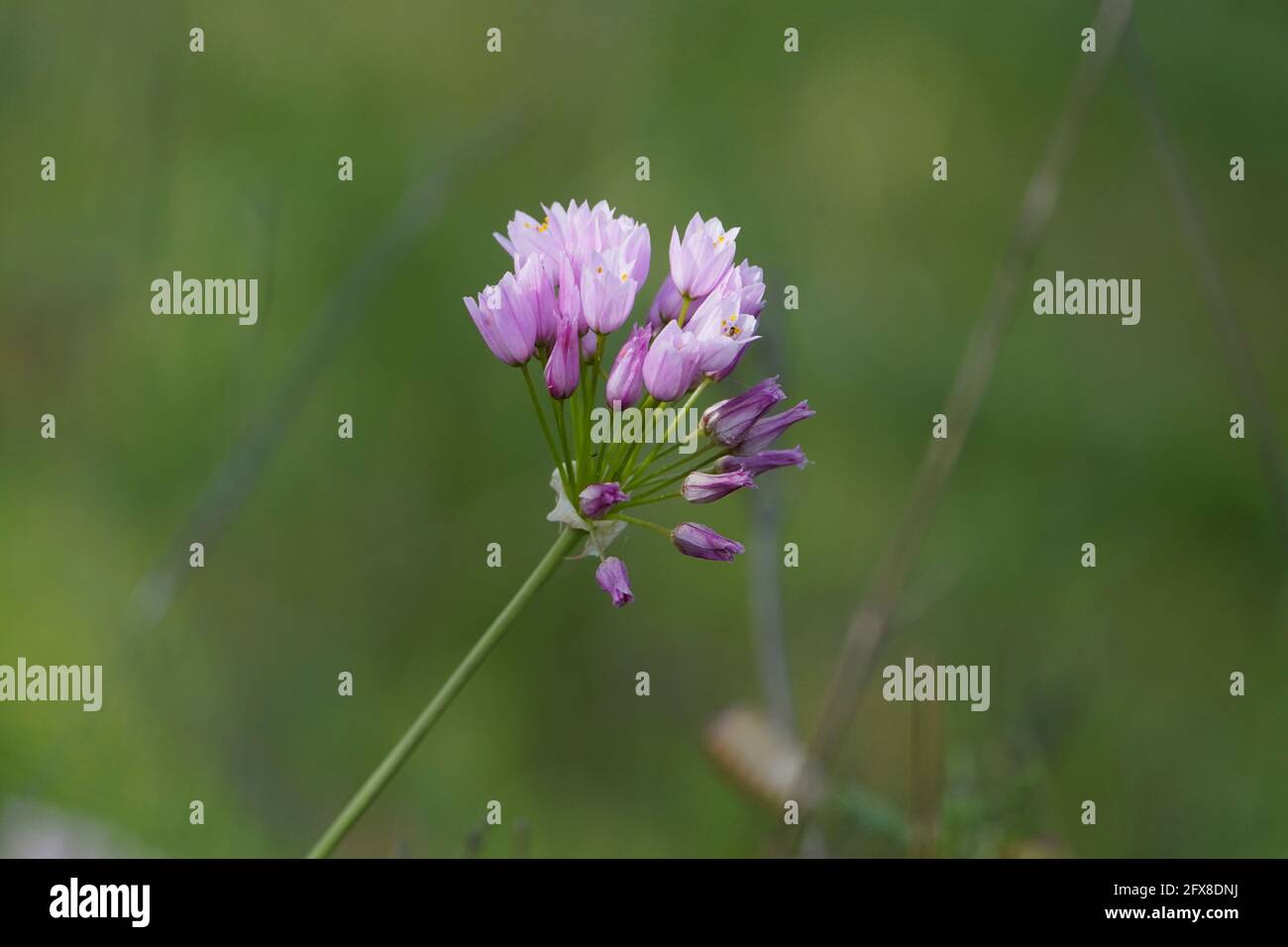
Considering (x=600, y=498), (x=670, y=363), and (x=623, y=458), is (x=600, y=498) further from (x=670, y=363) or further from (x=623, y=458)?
(x=670, y=363)

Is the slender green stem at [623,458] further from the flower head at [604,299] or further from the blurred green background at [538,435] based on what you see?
the blurred green background at [538,435]

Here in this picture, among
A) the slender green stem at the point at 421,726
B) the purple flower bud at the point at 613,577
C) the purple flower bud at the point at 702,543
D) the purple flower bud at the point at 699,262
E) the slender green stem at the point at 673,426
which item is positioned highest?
the purple flower bud at the point at 699,262

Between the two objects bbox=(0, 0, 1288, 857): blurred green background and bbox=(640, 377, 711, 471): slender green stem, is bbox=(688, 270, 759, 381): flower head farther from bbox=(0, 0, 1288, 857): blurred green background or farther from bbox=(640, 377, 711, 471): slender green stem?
bbox=(0, 0, 1288, 857): blurred green background

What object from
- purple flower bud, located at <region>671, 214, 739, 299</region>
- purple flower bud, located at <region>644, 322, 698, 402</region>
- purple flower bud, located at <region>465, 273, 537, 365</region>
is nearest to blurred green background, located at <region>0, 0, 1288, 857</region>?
purple flower bud, located at <region>465, 273, 537, 365</region>

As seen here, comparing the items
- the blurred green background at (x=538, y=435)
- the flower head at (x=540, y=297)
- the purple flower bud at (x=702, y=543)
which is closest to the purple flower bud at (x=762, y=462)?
the purple flower bud at (x=702, y=543)

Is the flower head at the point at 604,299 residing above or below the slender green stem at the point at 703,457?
above

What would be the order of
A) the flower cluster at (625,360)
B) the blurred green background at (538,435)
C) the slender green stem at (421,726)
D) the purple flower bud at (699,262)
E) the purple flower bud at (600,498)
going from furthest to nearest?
1. the blurred green background at (538,435)
2. the purple flower bud at (699,262)
3. the flower cluster at (625,360)
4. the purple flower bud at (600,498)
5. the slender green stem at (421,726)
